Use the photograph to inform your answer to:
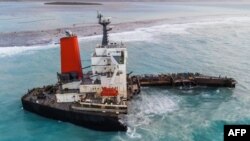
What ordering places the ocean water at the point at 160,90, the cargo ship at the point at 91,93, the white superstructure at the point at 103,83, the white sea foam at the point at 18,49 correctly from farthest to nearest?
the white sea foam at the point at 18,49
the white superstructure at the point at 103,83
the cargo ship at the point at 91,93
the ocean water at the point at 160,90

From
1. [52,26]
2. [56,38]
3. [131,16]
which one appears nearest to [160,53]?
[56,38]

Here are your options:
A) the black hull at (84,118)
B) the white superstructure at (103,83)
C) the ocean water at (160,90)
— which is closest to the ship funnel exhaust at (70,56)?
the white superstructure at (103,83)

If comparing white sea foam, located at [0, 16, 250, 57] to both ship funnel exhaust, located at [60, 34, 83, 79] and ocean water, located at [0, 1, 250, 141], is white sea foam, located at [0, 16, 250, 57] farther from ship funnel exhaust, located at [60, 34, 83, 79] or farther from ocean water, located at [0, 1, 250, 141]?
ship funnel exhaust, located at [60, 34, 83, 79]

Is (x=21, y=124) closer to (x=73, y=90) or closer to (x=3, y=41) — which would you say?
(x=73, y=90)

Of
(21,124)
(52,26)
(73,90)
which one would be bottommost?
(21,124)

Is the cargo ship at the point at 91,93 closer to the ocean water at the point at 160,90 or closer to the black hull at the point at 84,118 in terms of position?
the black hull at the point at 84,118

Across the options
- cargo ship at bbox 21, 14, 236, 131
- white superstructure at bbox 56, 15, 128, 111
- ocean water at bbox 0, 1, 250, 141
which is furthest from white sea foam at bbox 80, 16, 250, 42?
white superstructure at bbox 56, 15, 128, 111
